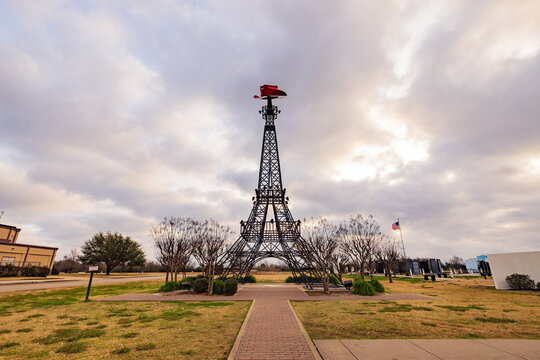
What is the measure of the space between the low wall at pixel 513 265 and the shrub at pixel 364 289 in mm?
15230

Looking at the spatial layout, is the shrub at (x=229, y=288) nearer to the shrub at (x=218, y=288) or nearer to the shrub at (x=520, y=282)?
the shrub at (x=218, y=288)

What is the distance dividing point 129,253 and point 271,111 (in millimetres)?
60662

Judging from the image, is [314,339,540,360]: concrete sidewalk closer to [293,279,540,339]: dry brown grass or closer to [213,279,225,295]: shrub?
[293,279,540,339]: dry brown grass

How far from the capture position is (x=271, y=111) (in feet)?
110

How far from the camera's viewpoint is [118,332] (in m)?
8.68

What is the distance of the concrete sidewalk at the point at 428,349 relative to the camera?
245 inches

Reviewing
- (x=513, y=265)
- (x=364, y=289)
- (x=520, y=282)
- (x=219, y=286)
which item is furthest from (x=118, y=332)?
(x=513, y=265)

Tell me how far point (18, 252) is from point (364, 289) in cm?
6521

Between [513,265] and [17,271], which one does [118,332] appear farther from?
[17,271]

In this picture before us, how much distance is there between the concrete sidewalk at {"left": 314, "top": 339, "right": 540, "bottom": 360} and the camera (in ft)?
20.4

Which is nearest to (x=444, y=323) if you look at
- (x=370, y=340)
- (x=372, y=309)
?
(x=372, y=309)

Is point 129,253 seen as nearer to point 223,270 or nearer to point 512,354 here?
point 223,270

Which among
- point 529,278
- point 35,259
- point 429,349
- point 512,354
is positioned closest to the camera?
A: point 512,354

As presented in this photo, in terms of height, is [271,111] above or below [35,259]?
above
